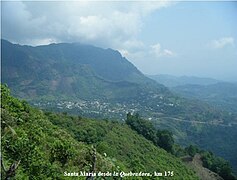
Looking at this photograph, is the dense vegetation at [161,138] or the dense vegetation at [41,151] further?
the dense vegetation at [161,138]

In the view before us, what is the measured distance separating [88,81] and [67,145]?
177267 mm

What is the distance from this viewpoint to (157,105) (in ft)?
446

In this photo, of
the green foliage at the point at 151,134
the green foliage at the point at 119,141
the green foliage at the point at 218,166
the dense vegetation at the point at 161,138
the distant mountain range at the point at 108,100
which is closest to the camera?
the green foliage at the point at 119,141

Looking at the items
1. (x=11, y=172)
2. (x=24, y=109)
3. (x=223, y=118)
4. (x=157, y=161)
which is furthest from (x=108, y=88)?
(x=11, y=172)

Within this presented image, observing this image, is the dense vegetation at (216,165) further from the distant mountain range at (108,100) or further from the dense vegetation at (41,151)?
the distant mountain range at (108,100)

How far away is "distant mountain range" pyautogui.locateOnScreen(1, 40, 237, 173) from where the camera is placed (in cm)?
9231

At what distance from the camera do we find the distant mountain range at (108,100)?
9231cm

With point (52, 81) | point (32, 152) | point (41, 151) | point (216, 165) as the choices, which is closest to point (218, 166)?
point (216, 165)

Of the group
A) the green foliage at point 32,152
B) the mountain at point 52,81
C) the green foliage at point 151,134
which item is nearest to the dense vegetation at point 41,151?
the green foliage at point 32,152

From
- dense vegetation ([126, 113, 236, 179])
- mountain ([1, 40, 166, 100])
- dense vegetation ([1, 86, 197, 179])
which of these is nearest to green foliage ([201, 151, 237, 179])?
dense vegetation ([126, 113, 236, 179])

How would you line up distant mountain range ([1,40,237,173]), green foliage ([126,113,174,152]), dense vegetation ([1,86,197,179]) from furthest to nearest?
distant mountain range ([1,40,237,173]), green foliage ([126,113,174,152]), dense vegetation ([1,86,197,179])

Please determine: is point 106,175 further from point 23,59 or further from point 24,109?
point 23,59

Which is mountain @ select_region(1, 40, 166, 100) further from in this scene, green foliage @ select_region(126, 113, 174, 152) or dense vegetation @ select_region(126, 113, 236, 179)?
dense vegetation @ select_region(126, 113, 236, 179)

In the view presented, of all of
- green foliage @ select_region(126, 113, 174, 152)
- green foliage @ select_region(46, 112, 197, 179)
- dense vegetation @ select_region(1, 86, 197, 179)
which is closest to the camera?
dense vegetation @ select_region(1, 86, 197, 179)
